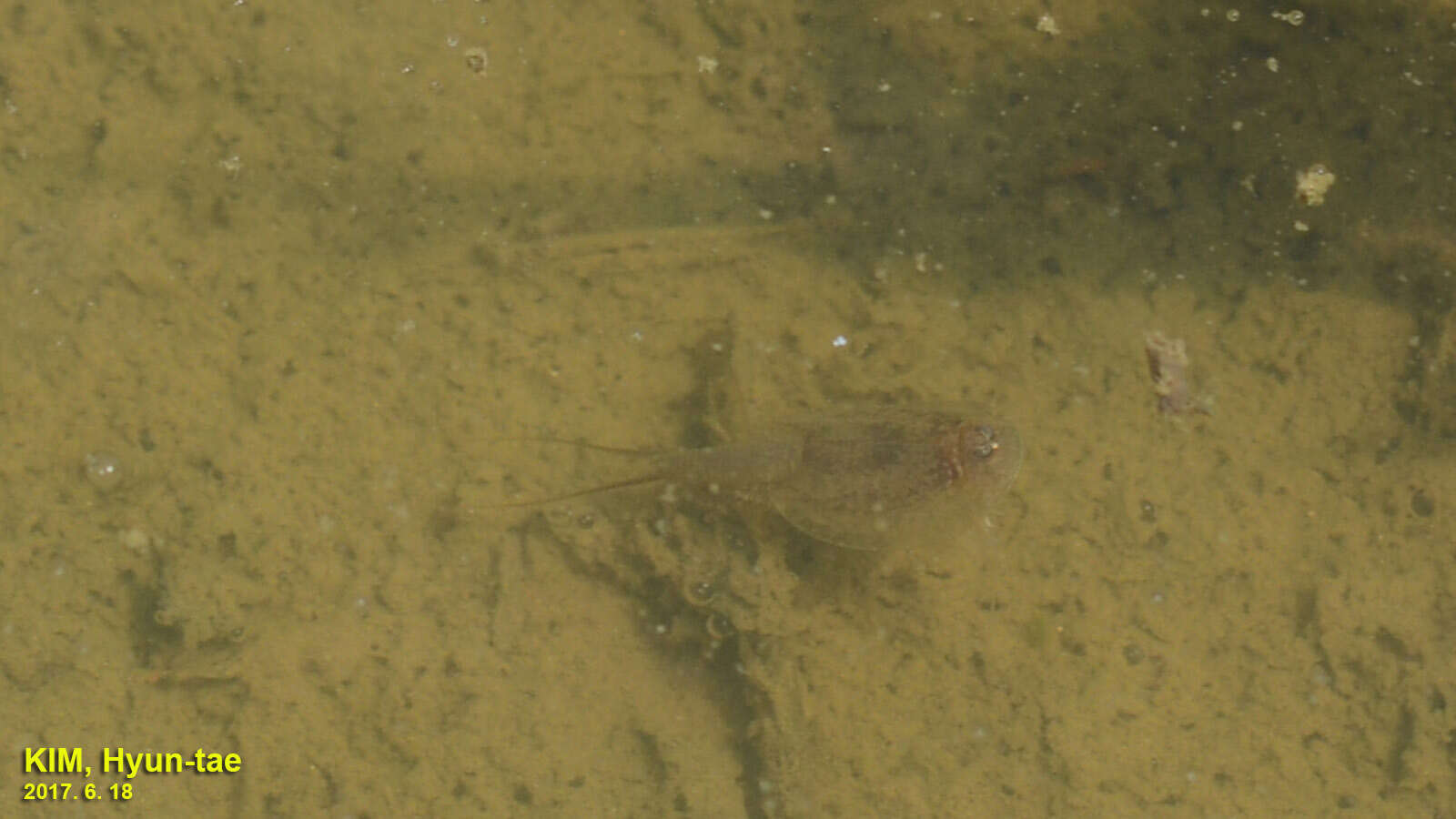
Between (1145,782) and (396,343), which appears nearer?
(1145,782)

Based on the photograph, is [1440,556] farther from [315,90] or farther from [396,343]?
[315,90]

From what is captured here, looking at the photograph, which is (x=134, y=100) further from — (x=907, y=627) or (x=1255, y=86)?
(x=1255, y=86)

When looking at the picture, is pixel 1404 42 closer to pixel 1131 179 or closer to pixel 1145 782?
pixel 1131 179

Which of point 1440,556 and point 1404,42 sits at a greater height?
point 1404,42

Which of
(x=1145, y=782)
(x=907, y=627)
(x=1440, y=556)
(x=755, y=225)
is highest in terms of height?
(x=755, y=225)

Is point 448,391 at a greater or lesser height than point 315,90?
lesser

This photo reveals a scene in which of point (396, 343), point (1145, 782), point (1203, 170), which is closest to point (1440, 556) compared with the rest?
point (1145, 782)

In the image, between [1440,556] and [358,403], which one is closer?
Result: [1440,556]

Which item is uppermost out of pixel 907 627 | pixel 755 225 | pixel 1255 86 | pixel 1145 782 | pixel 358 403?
pixel 1255 86

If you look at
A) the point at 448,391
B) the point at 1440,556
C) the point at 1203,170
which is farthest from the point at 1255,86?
the point at 448,391
